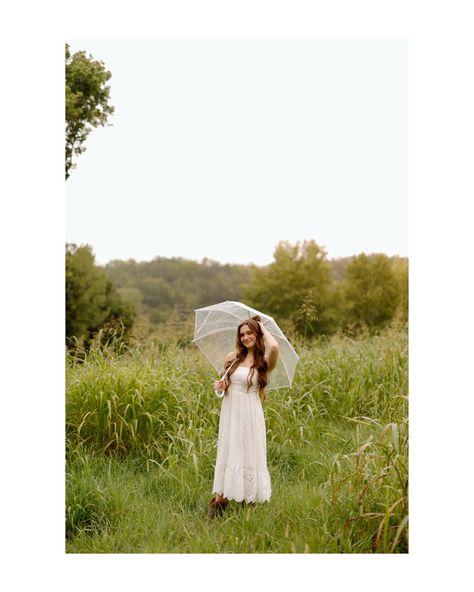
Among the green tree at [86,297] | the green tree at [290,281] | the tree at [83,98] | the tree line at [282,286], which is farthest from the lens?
the green tree at [290,281]

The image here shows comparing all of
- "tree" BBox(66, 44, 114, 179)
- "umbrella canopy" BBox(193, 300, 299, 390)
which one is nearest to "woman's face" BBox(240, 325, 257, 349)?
"umbrella canopy" BBox(193, 300, 299, 390)

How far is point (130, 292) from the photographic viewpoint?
13.3 meters

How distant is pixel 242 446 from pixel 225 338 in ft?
2.41

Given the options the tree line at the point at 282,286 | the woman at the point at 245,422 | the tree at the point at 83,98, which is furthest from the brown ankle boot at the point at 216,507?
the tree line at the point at 282,286

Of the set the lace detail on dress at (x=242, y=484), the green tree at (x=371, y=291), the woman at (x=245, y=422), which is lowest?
the lace detail on dress at (x=242, y=484)

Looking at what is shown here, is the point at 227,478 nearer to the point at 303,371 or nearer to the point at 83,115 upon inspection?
the point at 303,371

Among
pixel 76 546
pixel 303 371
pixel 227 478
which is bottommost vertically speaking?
pixel 76 546

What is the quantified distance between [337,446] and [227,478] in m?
1.66

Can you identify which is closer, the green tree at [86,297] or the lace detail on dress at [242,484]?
the lace detail on dress at [242,484]

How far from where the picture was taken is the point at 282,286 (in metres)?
12.5

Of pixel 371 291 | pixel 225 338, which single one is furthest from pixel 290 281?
pixel 225 338

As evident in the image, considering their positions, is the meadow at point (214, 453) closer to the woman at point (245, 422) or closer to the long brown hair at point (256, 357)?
the woman at point (245, 422)

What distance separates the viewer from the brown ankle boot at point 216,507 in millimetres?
3876

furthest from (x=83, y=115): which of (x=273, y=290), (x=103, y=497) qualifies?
(x=273, y=290)
